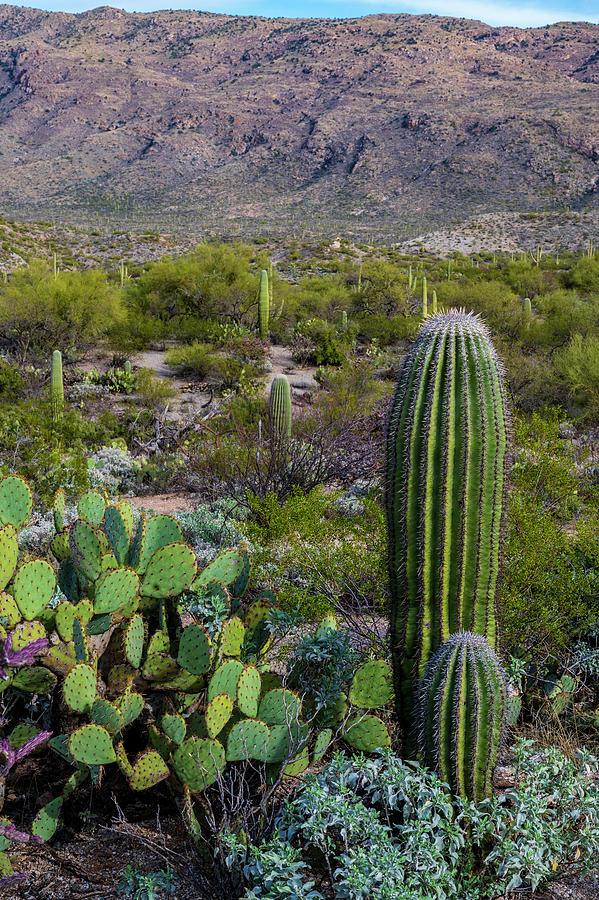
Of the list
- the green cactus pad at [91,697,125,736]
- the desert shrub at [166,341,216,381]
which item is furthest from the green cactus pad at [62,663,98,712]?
the desert shrub at [166,341,216,381]

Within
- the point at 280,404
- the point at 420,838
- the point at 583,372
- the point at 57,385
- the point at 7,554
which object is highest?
the point at 7,554

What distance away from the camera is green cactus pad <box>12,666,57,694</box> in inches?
114

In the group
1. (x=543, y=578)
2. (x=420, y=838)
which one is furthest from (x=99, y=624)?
(x=543, y=578)

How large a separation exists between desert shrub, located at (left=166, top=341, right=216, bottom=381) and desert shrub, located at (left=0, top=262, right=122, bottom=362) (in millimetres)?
2123

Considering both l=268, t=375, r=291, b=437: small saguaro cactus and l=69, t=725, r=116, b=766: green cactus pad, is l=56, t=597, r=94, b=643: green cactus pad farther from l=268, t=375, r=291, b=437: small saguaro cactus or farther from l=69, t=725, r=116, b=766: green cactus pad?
l=268, t=375, r=291, b=437: small saguaro cactus

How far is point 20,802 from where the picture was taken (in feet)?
9.74

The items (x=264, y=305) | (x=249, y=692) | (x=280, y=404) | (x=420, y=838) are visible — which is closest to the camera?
(x=420, y=838)

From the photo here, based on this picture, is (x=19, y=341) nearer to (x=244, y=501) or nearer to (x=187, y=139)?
(x=244, y=501)

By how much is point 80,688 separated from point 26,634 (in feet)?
1.02

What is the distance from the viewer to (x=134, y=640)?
3037 millimetres

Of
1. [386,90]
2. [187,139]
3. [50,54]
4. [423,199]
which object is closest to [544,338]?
[423,199]

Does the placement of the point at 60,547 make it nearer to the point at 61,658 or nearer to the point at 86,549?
the point at 86,549

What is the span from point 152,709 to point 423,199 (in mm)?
64877

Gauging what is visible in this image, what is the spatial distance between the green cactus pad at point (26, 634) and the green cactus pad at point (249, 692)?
0.84m
